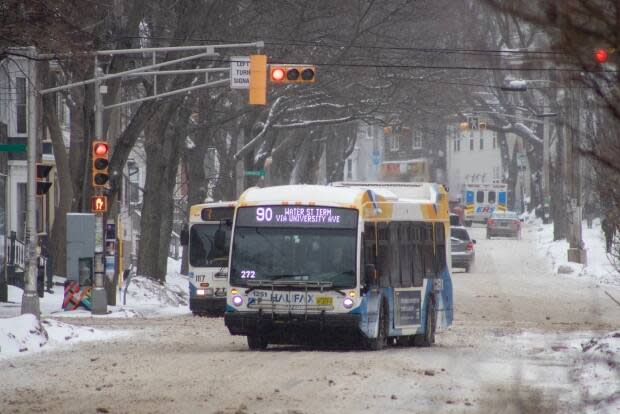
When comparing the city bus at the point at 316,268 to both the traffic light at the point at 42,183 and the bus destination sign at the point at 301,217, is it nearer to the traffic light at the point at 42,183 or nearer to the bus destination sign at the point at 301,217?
the bus destination sign at the point at 301,217

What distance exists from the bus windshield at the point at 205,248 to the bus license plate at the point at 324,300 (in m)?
13.5

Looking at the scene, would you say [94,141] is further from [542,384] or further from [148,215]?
[542,384]

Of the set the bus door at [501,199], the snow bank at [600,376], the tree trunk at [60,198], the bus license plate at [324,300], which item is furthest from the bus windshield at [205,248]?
the bus door at [501,199]

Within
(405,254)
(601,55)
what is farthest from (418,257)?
(601,55)

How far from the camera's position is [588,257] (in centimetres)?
5862

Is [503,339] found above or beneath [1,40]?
beneath

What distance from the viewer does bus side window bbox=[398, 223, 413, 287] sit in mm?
23688

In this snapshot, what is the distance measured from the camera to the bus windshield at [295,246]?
21.6m

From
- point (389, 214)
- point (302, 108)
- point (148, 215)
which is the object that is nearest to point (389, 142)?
point (302, 108)

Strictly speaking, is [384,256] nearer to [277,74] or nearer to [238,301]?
[238,301]

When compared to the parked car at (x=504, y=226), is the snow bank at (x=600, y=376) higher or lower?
lower

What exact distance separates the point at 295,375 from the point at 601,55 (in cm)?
944

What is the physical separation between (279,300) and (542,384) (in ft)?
18.7

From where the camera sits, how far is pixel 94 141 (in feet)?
109
